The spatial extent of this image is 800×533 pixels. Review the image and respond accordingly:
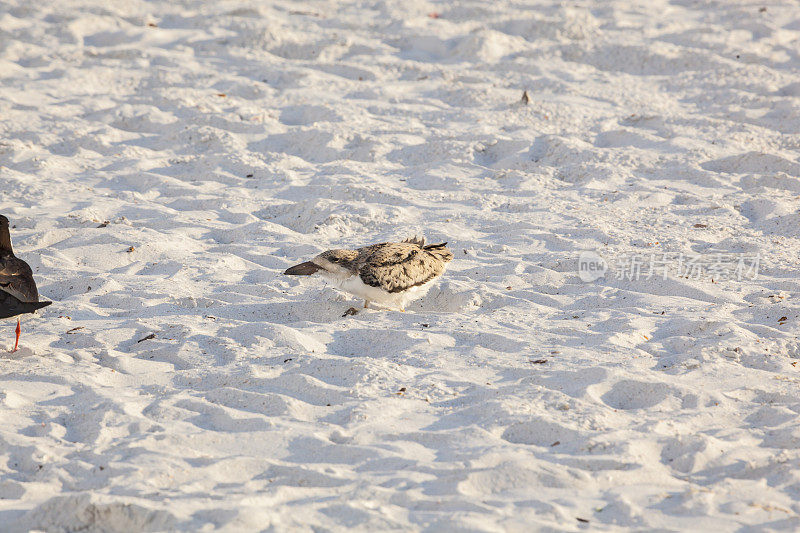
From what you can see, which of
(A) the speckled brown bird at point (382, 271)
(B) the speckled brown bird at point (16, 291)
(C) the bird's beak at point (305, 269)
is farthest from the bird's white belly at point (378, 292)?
(B) the speckled brown bird at point (16, 291)

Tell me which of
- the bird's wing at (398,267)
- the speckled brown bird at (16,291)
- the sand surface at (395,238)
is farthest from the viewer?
the bird's wing at (398,267)

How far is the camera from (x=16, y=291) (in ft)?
14.7

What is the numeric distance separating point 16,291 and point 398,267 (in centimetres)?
224

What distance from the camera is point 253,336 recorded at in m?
4.73

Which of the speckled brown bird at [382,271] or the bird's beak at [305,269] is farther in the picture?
the bird's beak at [305,269]

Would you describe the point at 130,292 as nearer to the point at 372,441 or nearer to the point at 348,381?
the point at 348,381

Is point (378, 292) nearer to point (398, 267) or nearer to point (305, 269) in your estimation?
point (398, 267)

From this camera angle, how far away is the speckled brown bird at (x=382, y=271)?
5.08 m

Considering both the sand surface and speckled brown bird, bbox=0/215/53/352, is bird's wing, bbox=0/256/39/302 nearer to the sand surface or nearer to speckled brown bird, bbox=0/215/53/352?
speckled brown bird, bbox=0/215/53/352

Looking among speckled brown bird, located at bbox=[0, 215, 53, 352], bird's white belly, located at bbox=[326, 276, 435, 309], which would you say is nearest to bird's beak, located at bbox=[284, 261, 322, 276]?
bird's white belly, located at bbox=[326, 276, 435, 309]

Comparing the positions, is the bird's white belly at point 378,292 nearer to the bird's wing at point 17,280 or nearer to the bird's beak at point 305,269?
the bird's beak at point 305,269

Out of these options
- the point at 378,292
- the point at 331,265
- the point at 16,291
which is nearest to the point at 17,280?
the point at 16,291

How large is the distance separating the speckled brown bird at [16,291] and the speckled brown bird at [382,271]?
Result: 60.1 inches

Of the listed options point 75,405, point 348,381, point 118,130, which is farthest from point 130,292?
point 118,130
